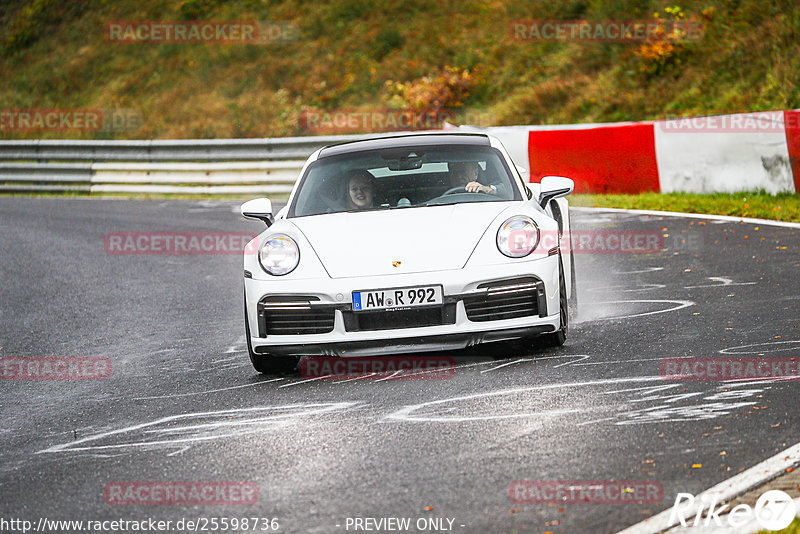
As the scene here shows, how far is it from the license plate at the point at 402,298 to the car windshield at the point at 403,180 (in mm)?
1061

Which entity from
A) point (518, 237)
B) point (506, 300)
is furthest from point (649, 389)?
point (518, 237)

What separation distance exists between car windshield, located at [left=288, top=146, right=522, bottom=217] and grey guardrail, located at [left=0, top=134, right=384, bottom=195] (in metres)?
10.8

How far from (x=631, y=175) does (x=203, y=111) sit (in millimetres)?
18202

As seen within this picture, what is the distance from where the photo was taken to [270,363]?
21.1ft

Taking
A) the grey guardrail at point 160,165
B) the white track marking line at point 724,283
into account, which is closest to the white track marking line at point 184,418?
the white track marking line at point 724,283

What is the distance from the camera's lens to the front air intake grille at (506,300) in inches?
235

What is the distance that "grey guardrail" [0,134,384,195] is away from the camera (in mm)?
19500

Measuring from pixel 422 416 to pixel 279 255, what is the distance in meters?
1.57

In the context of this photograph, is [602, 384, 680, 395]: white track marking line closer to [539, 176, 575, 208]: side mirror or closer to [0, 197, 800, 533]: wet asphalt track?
[0, 197, 800, 533]: wet asphalt track

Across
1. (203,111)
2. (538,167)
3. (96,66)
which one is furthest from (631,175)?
(96,66)

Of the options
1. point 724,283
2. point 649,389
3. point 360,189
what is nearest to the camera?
point 649,389

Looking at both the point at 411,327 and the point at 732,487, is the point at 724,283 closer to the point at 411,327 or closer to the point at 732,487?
the point at 411,327

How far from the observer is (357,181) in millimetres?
7188

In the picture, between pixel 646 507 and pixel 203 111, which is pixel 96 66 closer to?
pixel 203 111
